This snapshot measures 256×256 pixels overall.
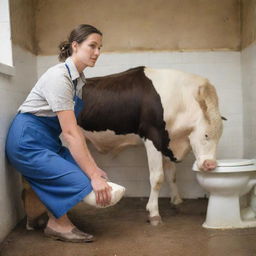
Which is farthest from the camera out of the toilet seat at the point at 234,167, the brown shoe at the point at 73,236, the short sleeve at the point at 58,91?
the toilet seat at the point at 234,167

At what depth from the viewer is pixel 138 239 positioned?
2.51 metres

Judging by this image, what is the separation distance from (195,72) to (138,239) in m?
1.83

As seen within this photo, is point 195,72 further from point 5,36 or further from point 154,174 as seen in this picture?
point 5,36

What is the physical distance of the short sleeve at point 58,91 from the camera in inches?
84.5

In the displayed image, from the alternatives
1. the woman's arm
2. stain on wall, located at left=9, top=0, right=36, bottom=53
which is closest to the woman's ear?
the woman's arm

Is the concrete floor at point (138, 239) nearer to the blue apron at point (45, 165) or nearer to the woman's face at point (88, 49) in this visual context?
the blue apron at point (45, 165)

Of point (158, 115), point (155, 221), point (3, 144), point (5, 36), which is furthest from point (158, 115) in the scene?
point (5, 36)

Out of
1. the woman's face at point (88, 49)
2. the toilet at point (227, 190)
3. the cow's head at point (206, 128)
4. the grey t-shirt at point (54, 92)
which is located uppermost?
the woman's face at point (88, 49)

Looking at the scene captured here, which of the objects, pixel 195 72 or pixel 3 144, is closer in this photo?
pixel 3 144

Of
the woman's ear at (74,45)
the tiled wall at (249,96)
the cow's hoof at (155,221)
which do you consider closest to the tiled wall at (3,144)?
the woman's ear at (74,45)

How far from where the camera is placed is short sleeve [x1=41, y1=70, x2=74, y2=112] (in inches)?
84.5

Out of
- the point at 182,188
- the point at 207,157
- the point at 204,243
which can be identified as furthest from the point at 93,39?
the point at 182,188

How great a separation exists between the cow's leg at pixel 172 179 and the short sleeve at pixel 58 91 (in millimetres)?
1514

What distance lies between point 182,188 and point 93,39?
200 cm
